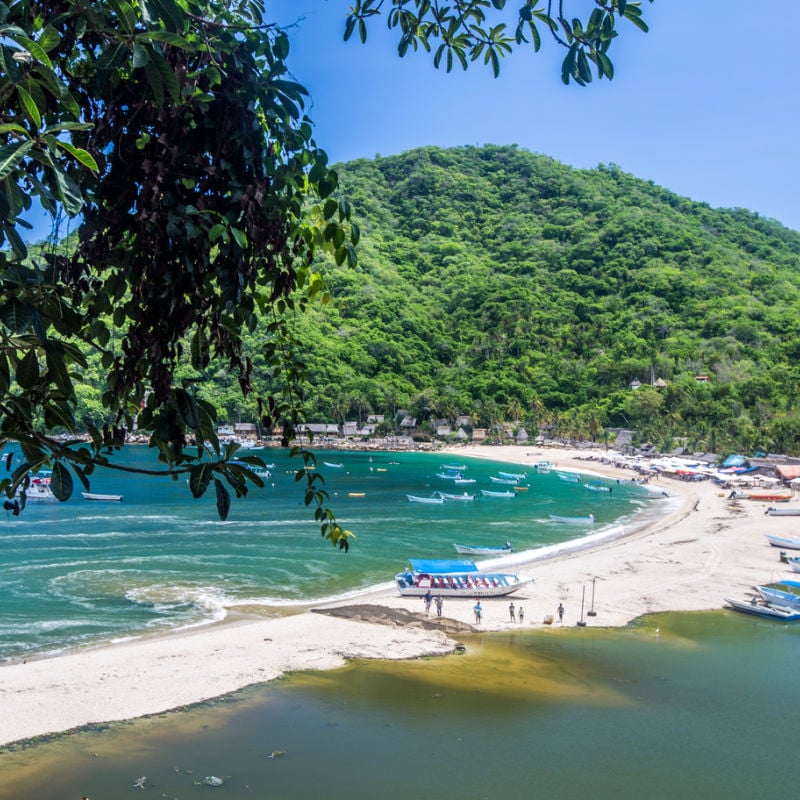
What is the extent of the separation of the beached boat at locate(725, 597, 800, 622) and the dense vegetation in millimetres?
51835

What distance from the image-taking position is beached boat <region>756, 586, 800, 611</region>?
23234 millimetres

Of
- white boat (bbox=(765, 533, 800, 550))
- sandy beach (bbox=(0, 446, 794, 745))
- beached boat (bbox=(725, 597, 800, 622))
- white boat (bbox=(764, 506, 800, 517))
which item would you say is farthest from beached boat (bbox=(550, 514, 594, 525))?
beached boat (bbox=(725, 597, 800, 622))

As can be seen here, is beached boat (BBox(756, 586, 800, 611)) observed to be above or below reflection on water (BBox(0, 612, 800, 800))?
above

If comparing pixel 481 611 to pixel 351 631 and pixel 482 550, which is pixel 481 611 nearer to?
pixel 351 631

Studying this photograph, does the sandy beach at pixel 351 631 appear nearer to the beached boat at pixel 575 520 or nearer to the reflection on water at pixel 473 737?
the reflection on water at pixel 473 737

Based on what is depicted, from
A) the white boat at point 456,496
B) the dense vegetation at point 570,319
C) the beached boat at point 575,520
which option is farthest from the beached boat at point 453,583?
the dense vegetation at point 570,319

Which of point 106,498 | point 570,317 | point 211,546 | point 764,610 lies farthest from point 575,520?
point 570,317

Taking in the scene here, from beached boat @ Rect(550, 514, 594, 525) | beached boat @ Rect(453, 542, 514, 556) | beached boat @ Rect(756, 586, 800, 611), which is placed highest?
beached boat @ Rect(756, 586, 800, 611)

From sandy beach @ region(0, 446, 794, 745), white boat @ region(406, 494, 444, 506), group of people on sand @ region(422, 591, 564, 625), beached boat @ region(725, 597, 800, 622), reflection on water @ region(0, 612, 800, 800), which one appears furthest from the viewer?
white boat @ region(406, 494, 444, 506)

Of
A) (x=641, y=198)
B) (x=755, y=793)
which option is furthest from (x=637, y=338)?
(x=755, y=793)

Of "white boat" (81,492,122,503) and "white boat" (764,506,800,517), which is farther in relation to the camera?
"white boat" (81,492,122,503)

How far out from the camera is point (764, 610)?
22.8 metres

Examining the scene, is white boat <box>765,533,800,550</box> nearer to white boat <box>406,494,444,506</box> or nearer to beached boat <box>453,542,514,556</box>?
beached boat <box>453,542,514,556</box>

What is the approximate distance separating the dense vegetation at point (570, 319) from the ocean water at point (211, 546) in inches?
1045
